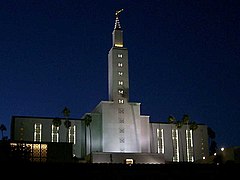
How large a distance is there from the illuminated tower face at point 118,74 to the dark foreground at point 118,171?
45.5 metres

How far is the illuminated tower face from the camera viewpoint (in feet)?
281

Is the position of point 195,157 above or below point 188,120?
below

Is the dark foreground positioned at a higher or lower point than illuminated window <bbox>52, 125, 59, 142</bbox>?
lower

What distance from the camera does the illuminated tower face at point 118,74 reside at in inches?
3368

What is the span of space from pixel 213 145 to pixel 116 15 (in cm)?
4930

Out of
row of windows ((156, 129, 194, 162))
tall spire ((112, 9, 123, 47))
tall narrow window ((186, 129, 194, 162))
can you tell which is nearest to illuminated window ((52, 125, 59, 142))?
tall spire ((112, 9, 123, 47))

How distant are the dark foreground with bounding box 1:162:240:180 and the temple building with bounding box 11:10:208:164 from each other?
3831 cm

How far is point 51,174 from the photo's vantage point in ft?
120

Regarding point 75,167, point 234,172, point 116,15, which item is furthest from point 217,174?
point 116,15

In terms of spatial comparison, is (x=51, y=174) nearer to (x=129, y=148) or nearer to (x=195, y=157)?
(x=129, y=148)

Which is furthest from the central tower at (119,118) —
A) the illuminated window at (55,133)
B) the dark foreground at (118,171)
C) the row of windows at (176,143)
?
the dark foreground at (118,171)

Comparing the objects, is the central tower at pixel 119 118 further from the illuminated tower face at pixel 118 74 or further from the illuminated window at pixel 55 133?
the illuminated window at pixel 55 133

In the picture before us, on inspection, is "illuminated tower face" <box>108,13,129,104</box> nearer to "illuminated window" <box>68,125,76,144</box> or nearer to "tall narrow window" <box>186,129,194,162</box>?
"illuminated window" <box>68,125,76,144</box>

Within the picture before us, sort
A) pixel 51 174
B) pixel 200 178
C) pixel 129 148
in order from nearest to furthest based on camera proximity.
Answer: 1. pixel 51 174
2. pixel 200 178
3. pixel 129 148
